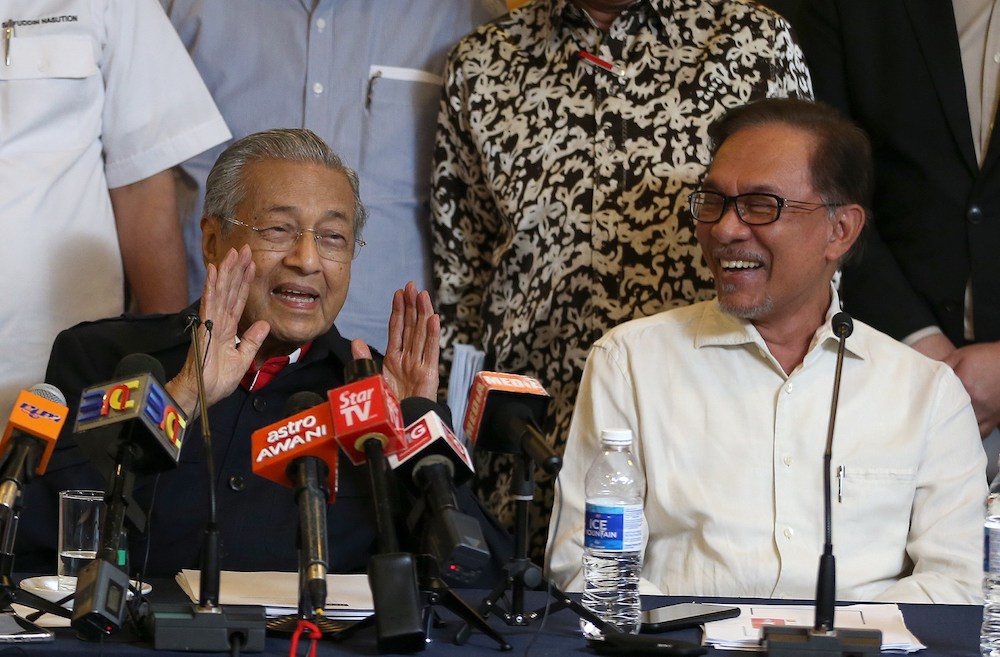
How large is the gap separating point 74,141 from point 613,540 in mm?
1984

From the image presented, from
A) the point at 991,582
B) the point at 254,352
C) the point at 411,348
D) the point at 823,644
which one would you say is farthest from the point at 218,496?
the point at 991,582

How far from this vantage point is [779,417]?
2857 millimetres

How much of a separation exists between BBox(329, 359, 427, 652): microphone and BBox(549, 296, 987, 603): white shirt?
99cm

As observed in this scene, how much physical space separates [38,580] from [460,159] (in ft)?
5.58

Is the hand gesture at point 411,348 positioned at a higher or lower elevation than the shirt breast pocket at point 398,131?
lower

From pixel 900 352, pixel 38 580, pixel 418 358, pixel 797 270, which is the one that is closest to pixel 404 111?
pixel 418 358

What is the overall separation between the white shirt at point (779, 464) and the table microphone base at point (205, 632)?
1.03 metres

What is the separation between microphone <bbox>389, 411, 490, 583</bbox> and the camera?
5.61 ft

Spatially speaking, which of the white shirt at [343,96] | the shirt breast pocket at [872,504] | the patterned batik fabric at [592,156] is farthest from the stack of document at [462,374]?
the shirt breast pocket at [872,504]

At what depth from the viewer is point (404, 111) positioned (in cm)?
368

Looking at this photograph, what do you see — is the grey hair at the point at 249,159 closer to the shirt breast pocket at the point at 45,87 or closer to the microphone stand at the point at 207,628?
the shirt breast pocket at the point at 45,87

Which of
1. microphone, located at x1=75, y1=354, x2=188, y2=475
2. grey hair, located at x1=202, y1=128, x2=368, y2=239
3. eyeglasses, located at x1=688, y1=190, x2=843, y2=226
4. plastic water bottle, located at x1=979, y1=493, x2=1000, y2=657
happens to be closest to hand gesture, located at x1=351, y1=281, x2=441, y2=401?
grey hair, located at x1=202, y1=128, x2=368, y2=239

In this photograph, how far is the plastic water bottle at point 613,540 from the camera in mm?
2078

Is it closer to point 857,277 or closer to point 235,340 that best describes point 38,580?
point 235,340
